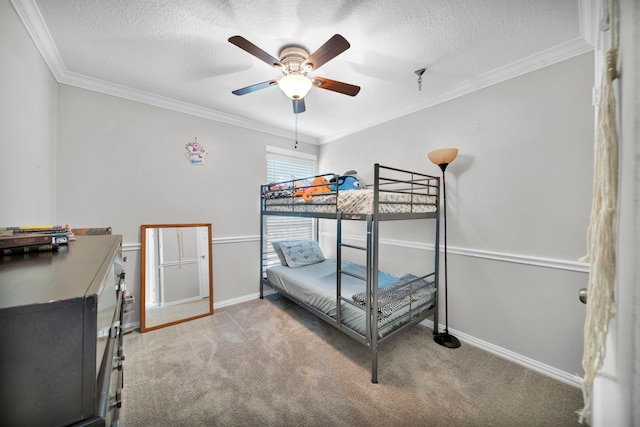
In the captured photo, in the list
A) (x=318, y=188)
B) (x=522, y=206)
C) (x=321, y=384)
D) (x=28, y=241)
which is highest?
(x=318, y=188)

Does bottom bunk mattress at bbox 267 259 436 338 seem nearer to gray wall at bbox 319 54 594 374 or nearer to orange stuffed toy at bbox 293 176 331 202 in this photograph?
gray wall at bbox 319 54 594 374

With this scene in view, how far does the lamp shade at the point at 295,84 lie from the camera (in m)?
1.58

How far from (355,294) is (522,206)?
1640 millimetres

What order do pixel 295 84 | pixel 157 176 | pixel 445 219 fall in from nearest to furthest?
pixel 295 84 → pixel 445 219 → pixel 157 176

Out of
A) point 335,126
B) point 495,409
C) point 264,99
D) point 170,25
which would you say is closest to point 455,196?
point 495,409

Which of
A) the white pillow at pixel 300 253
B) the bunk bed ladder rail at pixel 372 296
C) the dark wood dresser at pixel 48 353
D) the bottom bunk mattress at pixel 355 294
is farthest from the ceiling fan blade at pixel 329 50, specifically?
the white pillow at pixel 300 253

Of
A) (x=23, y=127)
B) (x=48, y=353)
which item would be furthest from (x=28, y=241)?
(x=23, y=127)

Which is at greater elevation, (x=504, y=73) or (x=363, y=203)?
(x=504, y=73)

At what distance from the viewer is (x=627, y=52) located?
420mm

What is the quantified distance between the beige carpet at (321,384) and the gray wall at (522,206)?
35 centimetres

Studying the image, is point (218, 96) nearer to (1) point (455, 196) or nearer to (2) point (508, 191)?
(1) point (455, 196)

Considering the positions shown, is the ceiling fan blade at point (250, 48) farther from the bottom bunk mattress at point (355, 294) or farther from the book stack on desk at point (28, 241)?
the bottom bunk mattress at point (355, 294)

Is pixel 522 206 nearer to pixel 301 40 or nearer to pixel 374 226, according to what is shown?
pixel 374 226

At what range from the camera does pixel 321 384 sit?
67.2 inches
